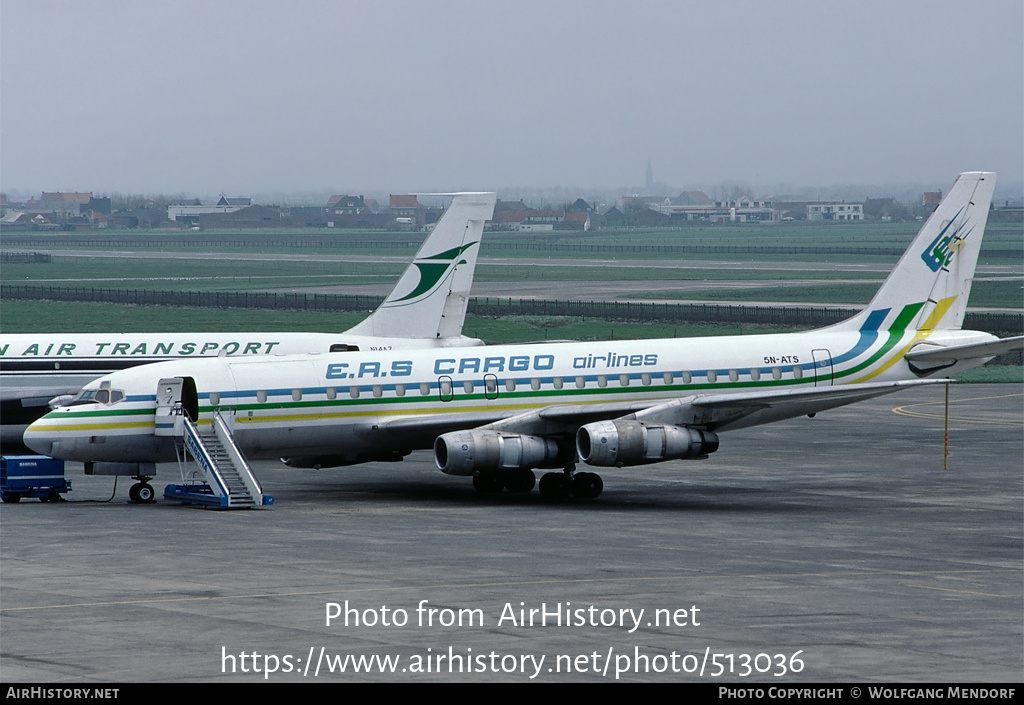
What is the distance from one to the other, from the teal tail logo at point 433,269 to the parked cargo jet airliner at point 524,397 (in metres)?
12.6

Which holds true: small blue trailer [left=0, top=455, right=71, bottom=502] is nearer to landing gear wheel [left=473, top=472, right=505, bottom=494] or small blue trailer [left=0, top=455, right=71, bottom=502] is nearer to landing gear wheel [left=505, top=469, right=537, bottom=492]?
landing gear wheel [left=473, top=472, right=505, bottom=494]

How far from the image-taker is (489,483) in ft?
145

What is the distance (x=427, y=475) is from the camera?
48375 mm

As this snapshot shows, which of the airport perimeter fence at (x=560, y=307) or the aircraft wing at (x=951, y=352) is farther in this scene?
the airport perimeter fence at (x=560, y=307)

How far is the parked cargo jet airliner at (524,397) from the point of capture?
4119 centimetres

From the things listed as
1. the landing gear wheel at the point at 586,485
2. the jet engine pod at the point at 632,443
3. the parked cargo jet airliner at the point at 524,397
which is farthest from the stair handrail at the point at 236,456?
the landing gear wheel at the point at 586,485

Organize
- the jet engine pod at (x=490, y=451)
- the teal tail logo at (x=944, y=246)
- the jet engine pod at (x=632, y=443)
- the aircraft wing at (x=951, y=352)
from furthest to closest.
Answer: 1. the teal tail logo at (x=944, y=246)
2. the aircraft wing at (x=951, y=352)
3. the jet engine pod at (x=490, y=451)
4. the jet engine pod at (x=632, y=443)

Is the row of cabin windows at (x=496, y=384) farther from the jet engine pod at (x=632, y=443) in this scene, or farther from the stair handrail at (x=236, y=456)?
the jet engine pod at (x=632, y=443)

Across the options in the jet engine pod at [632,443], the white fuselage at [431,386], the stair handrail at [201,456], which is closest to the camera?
the stair handrail at [201,456]

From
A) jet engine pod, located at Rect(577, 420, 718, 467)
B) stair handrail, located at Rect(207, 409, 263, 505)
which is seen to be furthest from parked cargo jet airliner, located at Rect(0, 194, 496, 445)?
jet engine pod, located at Rect(577, 420, 718, 467)

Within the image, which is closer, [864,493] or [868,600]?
[868,600]

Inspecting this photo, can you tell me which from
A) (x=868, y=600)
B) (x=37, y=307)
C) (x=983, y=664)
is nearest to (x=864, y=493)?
(x=868, y=600)

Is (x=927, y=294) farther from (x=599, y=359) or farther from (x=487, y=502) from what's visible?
(x=487, y=502)

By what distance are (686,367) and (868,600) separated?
19.1 metres
